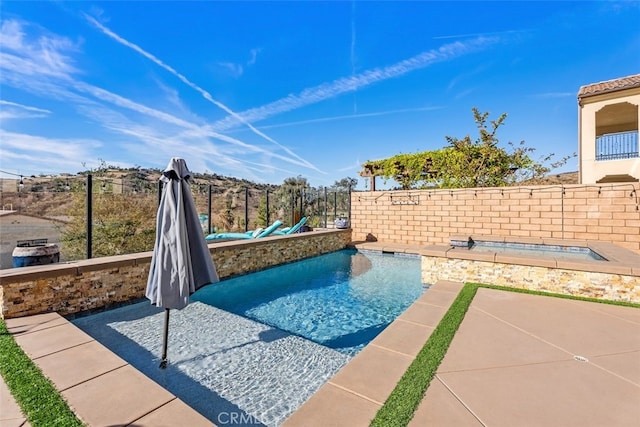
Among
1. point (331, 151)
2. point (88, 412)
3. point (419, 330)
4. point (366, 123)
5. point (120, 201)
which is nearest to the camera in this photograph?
point (88, 412)

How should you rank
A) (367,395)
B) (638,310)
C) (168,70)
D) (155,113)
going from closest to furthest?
(367,395) < (638,310) < (168,70) < (155,113)

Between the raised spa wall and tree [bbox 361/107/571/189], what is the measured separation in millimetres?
6593

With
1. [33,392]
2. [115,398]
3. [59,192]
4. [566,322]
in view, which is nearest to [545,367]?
[566,322]

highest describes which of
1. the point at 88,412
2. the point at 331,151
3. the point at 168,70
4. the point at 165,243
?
the point at 168,70

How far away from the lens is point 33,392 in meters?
2.24

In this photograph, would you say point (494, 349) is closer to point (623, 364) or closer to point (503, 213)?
point (623, 364)

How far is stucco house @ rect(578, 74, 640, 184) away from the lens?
11844 mm

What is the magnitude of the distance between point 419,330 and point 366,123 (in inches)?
597

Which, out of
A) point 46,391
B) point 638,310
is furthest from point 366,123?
point 46,391

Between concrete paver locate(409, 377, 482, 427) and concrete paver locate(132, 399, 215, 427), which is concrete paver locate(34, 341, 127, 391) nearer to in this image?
concrete paver locate(132, 399, 215, 427)

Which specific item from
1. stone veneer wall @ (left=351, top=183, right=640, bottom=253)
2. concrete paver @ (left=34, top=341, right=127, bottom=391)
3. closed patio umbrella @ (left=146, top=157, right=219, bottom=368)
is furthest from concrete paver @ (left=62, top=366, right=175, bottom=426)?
stone veneer wall @ (left=351, top=183, right=640, bottom=253)

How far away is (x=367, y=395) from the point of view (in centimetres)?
218

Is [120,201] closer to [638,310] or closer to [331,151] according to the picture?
[638,310]

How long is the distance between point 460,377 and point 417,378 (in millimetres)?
408
